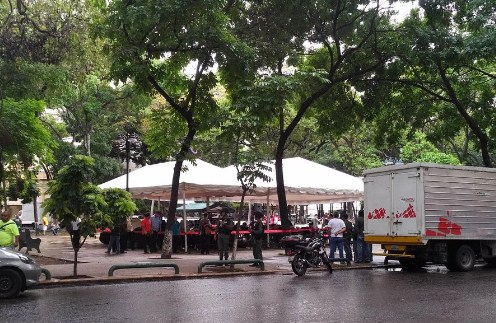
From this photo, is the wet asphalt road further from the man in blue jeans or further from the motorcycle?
the man in blue jeans

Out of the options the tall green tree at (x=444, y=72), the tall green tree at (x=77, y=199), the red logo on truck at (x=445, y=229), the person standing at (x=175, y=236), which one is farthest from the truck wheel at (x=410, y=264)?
the person standing at (x=175, y=236)

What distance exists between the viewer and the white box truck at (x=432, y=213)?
1560 cm

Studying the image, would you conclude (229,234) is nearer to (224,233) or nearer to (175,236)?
(224,233)

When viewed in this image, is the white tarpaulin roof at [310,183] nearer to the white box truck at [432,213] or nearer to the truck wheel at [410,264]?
the white box truck at [432,213]

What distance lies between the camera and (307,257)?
1536cm

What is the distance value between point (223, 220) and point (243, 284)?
4.72 metres

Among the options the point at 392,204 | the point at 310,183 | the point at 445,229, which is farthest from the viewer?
the point at 310,183

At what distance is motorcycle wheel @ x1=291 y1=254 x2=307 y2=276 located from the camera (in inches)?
595

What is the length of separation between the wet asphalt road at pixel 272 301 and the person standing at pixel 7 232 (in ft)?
4.21

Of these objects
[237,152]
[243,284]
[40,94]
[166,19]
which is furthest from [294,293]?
[40,94]

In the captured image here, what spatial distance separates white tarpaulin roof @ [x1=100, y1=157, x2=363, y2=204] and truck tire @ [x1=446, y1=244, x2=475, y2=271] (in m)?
8.65

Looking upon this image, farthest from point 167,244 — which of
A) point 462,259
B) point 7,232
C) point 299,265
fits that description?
point 462,259

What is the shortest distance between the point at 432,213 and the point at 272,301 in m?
7.10

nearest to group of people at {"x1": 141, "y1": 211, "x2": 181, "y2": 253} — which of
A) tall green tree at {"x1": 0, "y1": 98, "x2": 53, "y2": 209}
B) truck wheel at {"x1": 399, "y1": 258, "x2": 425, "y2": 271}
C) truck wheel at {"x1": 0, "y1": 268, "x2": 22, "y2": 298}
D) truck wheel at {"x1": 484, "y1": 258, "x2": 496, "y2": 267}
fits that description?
tall green tree at {"x1": 0, "y1": 98, "x2": 53, "y2": 209}
